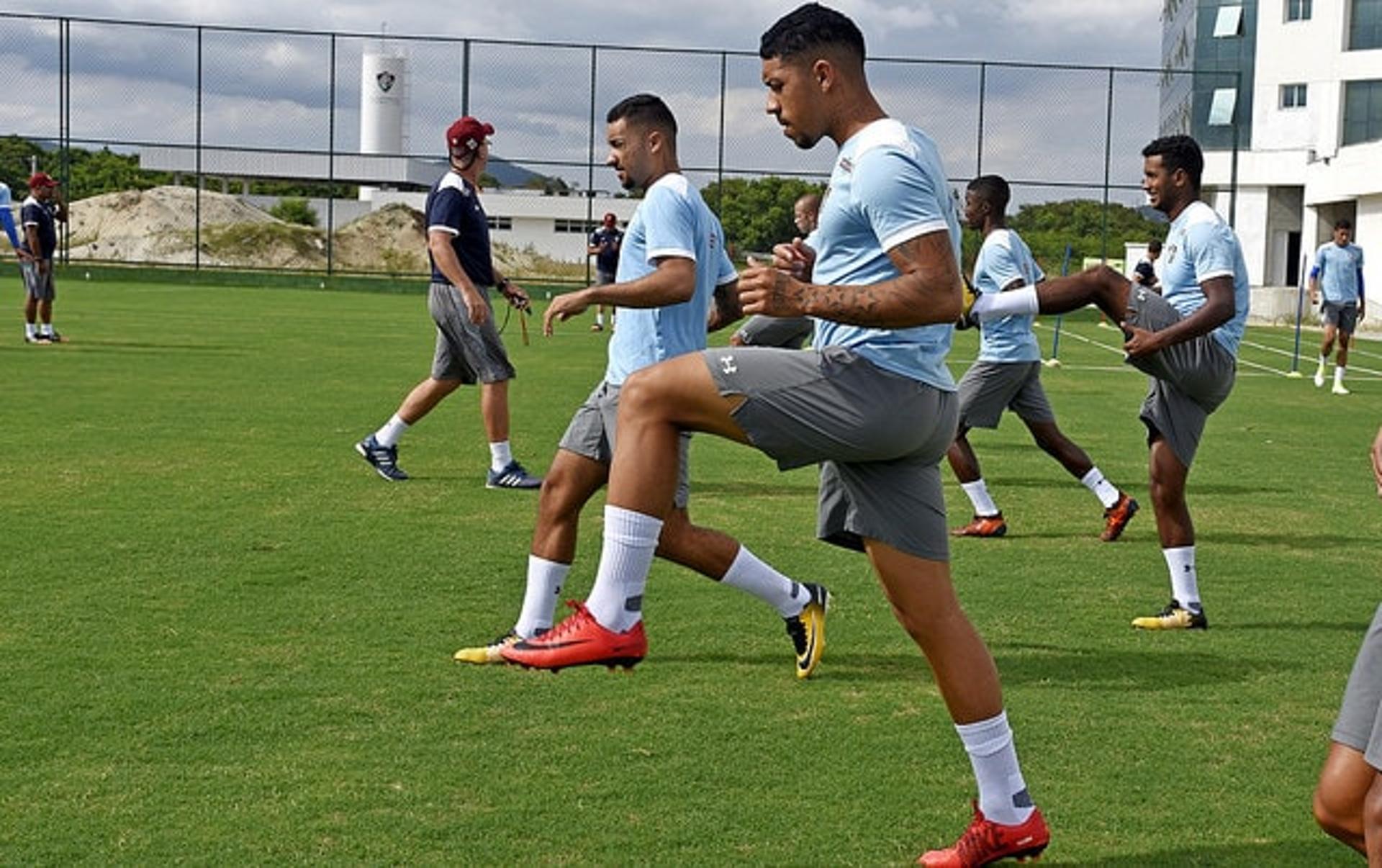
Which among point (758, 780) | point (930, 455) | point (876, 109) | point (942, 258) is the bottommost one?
point (758, 780)

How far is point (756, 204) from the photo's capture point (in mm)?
45656

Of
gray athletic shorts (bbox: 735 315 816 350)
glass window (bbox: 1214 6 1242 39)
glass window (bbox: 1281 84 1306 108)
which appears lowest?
gray athletic shorts (bbox: 735 315 816 350)

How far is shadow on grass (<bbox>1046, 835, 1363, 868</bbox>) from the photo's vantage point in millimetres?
4629

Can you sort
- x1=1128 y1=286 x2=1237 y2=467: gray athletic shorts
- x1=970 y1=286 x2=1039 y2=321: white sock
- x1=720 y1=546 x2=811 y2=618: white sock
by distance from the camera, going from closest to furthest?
1. x1=970 y1=286 x2=1039 y2=321: white sock
2. x1=720 y1=546 x2=811 y2=618: white sock
3. x1=1128 y1=286 x2=1237 y2=467: gray athletic shorts

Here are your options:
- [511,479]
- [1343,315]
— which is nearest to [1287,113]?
[1343,315]

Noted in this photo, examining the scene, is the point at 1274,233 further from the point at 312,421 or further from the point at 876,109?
the point at 876,109

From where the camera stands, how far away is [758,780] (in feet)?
17.0

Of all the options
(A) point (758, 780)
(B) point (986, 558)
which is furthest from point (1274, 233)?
(A) point (758, 780)

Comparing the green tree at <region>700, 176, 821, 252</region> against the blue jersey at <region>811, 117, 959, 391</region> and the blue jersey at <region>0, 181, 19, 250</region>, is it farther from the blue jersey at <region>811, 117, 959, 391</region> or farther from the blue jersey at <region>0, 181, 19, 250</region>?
the blue jersey at <region>811, 117, 959, 391</region>

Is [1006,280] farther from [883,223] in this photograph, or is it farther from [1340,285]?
[1340,285]

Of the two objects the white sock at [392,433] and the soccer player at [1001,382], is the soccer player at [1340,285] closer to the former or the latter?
the soccer player at [1001,382]

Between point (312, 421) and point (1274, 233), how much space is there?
54.7 m

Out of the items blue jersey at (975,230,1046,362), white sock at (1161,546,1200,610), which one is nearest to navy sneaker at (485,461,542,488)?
blue jersey at (975,230,1046,362)

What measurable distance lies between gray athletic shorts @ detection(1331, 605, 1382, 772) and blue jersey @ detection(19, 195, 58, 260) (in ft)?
69.1
